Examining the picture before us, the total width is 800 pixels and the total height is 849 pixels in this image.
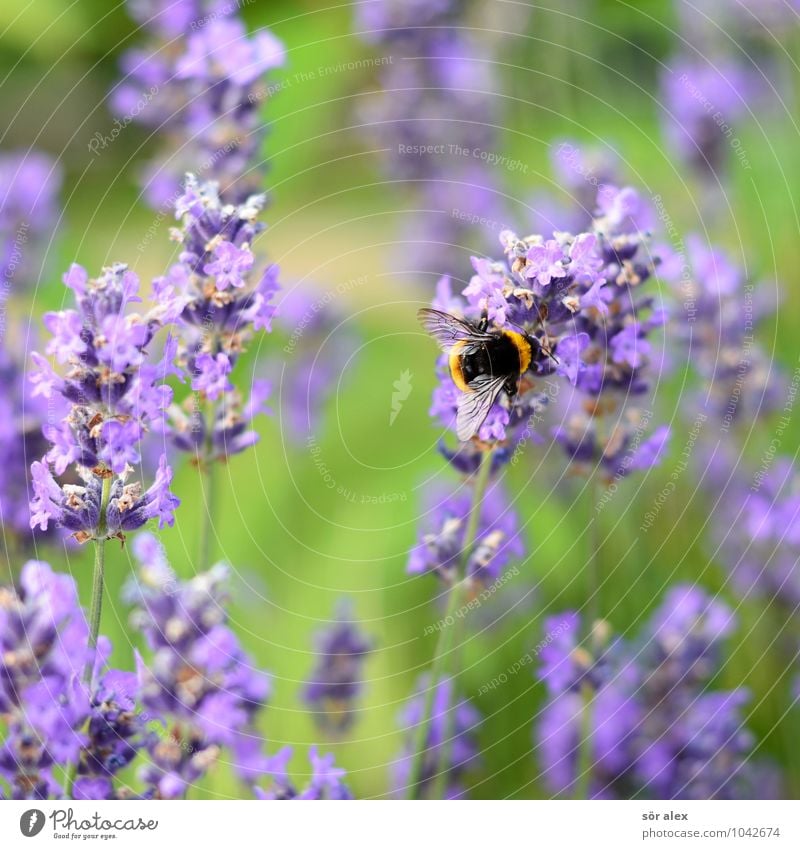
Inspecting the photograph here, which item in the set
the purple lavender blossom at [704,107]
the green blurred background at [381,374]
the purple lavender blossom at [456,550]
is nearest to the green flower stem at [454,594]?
the purple lavender blossom at [456,550]

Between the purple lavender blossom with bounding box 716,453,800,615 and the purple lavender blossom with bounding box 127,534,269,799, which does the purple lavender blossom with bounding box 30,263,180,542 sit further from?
the purple lavender blossom with bounding box 716,453,800,615

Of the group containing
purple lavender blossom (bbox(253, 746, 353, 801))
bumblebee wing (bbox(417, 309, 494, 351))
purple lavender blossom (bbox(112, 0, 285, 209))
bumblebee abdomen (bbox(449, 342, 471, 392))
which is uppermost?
purple lavender blossom (bbox(112, 0, 285, 209))

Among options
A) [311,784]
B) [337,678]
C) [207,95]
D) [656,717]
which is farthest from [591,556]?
[207,95]

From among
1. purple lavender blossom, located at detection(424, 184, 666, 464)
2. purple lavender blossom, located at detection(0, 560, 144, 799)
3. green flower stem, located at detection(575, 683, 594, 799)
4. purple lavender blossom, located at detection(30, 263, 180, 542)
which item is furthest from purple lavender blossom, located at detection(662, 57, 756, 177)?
purple lavender blossom, located at detection(0, 560, 144, 799)

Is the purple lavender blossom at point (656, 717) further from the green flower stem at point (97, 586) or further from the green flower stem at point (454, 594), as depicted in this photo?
the green flower stem at point (97, 586)
